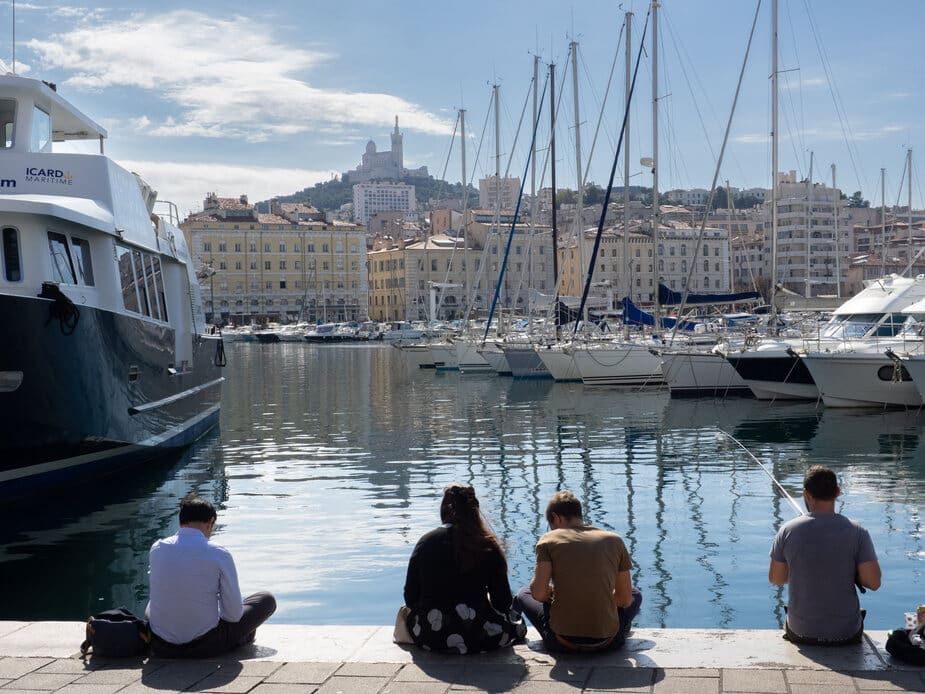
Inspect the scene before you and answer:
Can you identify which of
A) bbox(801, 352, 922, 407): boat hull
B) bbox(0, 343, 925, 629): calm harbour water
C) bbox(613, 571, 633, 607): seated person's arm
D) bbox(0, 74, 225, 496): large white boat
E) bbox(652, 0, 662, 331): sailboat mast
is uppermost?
bbox(652, 0, 662, 331): sailboat mast

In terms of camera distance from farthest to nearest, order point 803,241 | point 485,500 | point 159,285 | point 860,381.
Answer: point 803,241
point 860,381
point 159,285
point 485,500

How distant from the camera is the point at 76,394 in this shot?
48.9 ft

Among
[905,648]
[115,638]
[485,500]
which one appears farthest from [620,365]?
[115,638]

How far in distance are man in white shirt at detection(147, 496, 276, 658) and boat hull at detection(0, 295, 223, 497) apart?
26.5 ft

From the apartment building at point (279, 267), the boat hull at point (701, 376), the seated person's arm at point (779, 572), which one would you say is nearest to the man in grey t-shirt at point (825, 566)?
the seated person's arm at point (779, 572)

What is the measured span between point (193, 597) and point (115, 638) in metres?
0.48

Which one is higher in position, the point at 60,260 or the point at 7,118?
the point at 7,118

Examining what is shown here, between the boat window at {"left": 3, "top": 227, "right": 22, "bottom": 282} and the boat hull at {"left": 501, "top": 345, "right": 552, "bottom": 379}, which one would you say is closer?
the boat window at {"left": 3, "top": 227, "right": 22, "bottom": 282}

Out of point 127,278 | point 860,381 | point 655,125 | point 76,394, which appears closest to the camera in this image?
point 76,394

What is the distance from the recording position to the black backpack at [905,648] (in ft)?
19.6

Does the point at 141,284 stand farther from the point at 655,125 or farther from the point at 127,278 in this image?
the point at 655,125

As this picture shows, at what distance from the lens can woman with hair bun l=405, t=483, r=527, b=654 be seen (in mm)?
6523

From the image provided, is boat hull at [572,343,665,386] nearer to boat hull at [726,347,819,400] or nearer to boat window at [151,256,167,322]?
boat hull at [726,347,819,400]

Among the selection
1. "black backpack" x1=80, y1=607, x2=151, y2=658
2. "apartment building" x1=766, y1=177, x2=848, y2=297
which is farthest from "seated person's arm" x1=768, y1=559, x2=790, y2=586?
"apartment building" x1=766, y1=177, x2=848, y2=297
